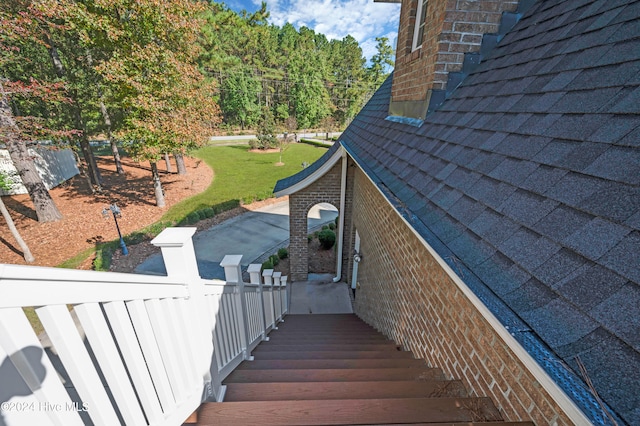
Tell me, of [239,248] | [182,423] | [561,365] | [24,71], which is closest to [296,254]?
[239,248]

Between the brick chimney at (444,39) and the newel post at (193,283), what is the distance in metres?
3.61

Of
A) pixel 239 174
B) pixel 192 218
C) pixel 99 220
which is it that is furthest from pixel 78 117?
pixel 239 174

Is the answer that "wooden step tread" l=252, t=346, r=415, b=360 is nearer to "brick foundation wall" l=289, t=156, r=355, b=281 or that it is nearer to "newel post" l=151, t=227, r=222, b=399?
"newel post" l=151, t=227, r=222, b=399

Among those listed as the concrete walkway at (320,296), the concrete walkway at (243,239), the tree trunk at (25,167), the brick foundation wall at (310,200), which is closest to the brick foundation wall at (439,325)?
the concrete walkway at (320,296)

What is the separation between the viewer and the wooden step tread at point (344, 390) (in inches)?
81.6

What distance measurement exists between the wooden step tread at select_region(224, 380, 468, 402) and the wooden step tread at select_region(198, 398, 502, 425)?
267 mm

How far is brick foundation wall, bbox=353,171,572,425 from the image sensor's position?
5.11ft

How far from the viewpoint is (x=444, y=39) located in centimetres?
342

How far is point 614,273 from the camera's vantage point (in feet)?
3.74

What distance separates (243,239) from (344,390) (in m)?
A: 9.82

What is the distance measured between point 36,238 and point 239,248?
23.4 ft

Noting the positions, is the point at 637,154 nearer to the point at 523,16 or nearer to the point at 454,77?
the point at 454,77

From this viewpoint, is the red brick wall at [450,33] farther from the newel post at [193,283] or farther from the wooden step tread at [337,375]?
the newel post at [193,283]

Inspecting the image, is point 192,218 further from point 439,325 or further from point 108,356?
point 108,356
